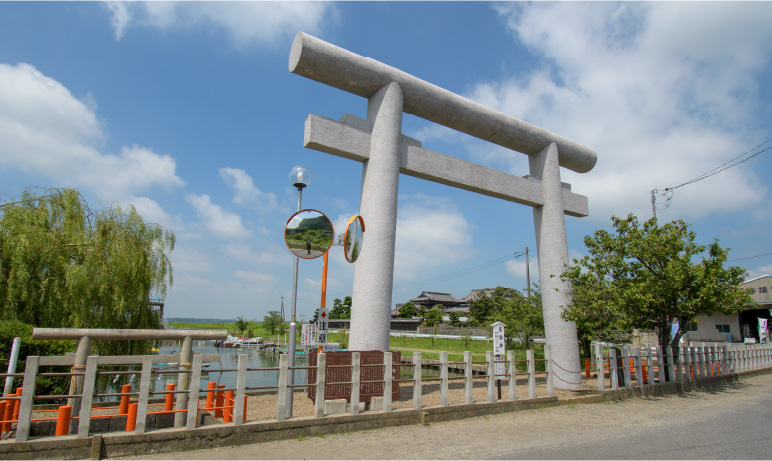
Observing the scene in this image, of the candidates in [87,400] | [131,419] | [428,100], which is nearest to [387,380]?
[131,419]

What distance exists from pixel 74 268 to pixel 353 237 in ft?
23.8

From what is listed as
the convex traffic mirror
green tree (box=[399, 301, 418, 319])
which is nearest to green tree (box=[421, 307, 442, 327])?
green tree (box=[399, 301, 418, 319])

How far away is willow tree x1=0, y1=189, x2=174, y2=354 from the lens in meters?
9.58

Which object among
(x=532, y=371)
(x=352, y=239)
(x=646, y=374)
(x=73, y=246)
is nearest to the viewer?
(x=352, y=239)

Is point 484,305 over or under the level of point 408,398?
over

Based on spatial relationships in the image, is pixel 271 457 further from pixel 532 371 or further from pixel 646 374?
pixel 646 374

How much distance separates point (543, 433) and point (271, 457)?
4.19 metres

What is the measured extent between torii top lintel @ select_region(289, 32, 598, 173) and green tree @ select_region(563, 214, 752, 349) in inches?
113

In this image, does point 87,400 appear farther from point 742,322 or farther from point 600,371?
point 742,322

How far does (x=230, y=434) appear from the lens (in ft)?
18.8

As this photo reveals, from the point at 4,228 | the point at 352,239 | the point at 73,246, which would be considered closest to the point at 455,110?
the point at 352,239

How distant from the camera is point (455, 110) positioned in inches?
424

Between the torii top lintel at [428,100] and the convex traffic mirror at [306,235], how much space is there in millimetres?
3873

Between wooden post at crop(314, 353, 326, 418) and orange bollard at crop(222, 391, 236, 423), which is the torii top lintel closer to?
wooden post at crop(314, 353, 326, 418)
